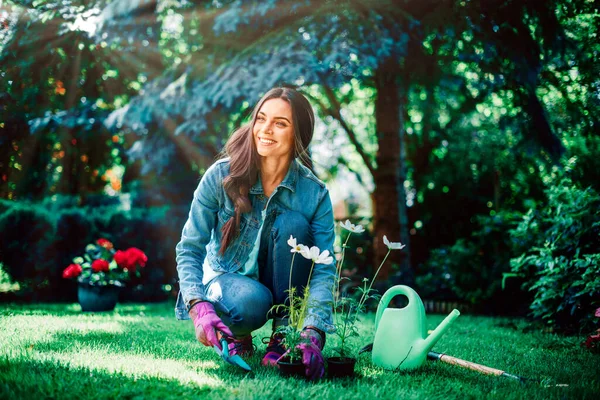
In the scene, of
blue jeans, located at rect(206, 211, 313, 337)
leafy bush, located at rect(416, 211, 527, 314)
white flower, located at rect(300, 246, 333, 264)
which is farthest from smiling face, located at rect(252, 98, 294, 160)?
leafy bush, located at rect(416, 211, 527, 314)

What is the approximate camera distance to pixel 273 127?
2582mm

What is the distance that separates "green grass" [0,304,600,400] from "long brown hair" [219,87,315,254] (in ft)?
2.14

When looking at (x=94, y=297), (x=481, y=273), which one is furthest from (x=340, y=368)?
(x=481, y=273)

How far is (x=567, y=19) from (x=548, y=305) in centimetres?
267

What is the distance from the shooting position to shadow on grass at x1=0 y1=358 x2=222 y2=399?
1749mm

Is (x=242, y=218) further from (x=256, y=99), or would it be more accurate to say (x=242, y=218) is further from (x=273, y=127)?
(x=256, y=99)

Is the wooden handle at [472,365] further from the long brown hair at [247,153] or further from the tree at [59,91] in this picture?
the tree at [59,91]

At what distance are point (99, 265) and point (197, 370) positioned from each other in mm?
2875

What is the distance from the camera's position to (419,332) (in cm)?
242

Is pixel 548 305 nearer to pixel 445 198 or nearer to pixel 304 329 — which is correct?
pixel 304 329

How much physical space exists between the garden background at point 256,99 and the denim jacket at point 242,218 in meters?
2.06

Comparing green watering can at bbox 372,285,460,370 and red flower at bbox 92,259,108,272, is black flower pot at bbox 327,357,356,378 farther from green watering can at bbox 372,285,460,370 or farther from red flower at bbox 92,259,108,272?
red flower at bbox 92,259,108,272

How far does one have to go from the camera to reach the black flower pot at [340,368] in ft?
7.17

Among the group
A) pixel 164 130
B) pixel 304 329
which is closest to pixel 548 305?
pixel 304 329
